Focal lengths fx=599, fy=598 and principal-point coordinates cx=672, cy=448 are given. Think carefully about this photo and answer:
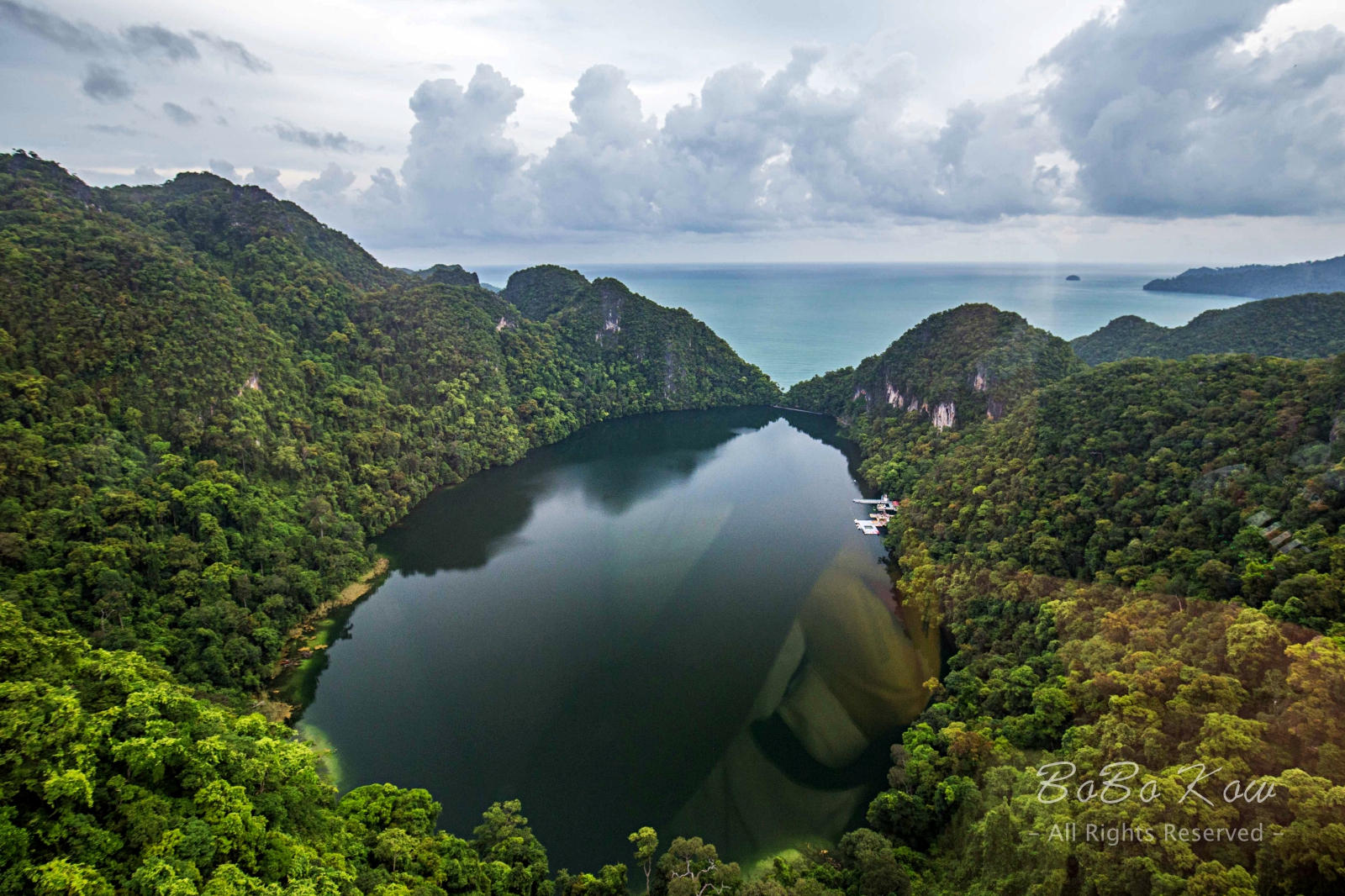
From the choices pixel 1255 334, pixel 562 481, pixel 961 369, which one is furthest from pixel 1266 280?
pixel 562 481

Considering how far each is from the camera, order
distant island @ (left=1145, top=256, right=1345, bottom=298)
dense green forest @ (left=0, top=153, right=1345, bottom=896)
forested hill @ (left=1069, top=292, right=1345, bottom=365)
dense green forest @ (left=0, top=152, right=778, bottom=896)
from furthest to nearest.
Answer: distant island @ (left=1145, top=256, right=1345, bottom=298), forested hill @ (left=1069, top=292, right=1345, bottom=365), dense green forest @ (left=0, top=153, right=1345, bottom=896), dense green forest @ (left=0, top=152, right=778, bottom=896)

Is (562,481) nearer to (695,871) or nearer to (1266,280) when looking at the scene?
(695,871)

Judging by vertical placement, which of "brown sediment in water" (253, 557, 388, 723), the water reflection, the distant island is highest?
the distant island

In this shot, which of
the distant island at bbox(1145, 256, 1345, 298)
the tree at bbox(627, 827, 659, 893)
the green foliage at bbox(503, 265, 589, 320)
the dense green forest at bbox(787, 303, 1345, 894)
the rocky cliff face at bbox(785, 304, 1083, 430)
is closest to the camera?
the dense green forest at bbox(787, 303, 1345, 894)

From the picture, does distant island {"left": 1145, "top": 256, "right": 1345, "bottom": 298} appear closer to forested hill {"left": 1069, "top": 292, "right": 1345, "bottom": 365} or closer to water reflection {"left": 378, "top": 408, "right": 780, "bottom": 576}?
forested hill {"left": 1069, "top": 292, "right": 1345, "bottom": 365}

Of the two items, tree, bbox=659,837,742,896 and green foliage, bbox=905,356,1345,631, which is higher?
green foliage, bbox=905,356,1345,631

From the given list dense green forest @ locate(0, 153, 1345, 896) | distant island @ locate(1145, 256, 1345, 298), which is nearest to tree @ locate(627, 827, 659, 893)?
dense green forest @ locate(0, 153, 1345, 896)

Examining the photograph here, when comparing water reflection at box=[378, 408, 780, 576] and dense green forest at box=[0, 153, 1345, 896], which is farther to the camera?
water reflection at box=[378, 408, 780, 576]
